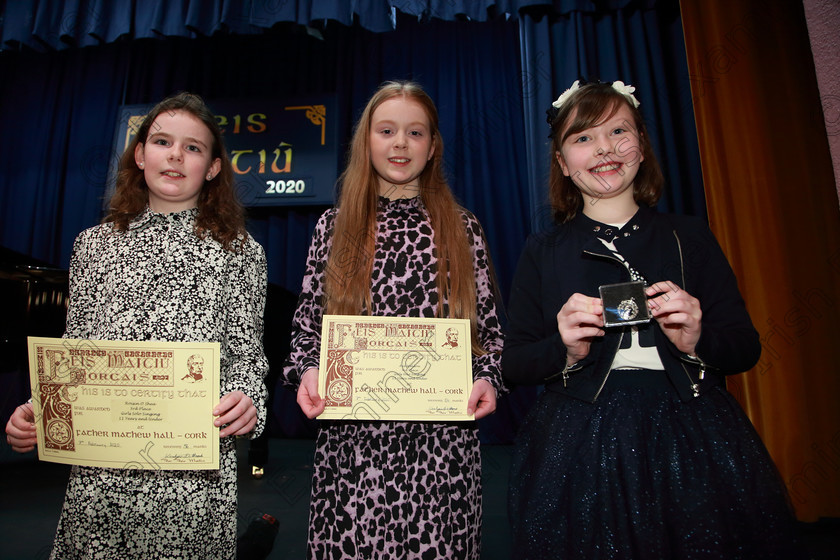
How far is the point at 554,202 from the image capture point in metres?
1.27

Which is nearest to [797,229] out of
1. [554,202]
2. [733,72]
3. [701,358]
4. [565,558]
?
[733,72]

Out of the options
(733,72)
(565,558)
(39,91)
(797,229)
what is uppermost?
(39,91)

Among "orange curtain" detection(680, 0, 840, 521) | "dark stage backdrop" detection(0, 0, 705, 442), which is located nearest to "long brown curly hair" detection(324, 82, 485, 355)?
"orange curtain" detection(680, 0, 840, 521)

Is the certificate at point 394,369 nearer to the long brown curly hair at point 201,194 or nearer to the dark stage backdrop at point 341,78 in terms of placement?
the long brown curly hair at point 201,194

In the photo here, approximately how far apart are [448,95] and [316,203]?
5.32 feet

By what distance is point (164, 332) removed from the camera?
3.70 feet

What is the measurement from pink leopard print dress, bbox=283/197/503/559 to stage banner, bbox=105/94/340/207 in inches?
142

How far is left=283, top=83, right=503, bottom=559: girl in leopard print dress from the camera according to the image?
1.06 m

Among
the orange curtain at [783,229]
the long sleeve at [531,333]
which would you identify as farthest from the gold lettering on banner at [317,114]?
the long sleeve at [531,333]

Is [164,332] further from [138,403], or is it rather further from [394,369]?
[394,369]

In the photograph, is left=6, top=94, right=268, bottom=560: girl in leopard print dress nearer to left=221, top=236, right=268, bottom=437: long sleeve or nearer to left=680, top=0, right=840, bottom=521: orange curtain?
left=221, top=236, right=268, bottom=437: long sleeve

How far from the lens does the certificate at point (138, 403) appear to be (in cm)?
100

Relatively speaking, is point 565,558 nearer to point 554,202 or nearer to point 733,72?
point 554,202

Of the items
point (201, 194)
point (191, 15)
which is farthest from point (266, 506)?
point (191, 15)
